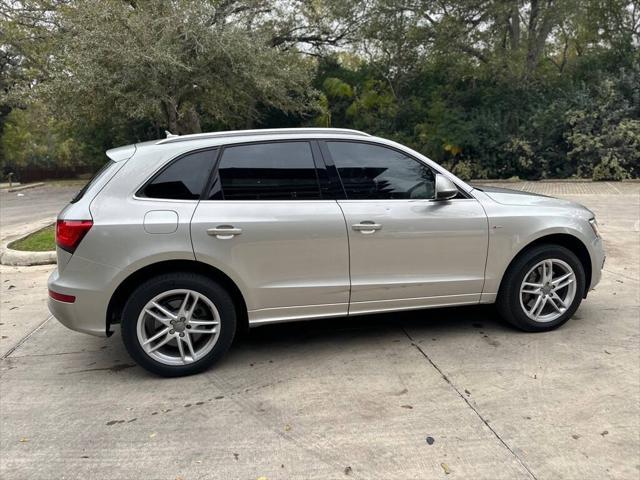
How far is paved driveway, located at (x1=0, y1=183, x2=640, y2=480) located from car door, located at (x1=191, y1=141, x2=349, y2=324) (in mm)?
548

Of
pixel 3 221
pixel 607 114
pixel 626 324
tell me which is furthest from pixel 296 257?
pixel 607 114

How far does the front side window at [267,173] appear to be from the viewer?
12.1 feet

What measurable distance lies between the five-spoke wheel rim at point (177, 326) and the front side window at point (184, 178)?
0.70 m

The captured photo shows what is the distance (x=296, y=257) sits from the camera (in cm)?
372

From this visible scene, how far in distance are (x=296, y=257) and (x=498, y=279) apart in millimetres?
1723

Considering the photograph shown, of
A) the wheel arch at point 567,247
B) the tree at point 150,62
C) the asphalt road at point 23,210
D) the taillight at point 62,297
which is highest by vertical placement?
the tree at point 150,62

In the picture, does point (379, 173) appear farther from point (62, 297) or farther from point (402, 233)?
point (62, 297)

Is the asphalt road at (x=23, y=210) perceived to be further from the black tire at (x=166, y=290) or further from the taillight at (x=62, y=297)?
the black tire at (x=166, y=290)

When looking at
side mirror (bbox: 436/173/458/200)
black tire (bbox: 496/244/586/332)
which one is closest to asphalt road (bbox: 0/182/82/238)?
side mirror (bbox: 436/173/458/200)

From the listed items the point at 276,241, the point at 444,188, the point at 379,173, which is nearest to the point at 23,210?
the point at 276,241

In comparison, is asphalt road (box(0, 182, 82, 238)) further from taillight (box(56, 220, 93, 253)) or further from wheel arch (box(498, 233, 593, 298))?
wheel arch (box(498, 233, 593, 298))

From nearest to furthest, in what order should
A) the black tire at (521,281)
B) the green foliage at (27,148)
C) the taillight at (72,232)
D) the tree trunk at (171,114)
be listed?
1. the taillight at (72,232)
2. the black tire at (521,281)
3. the tree trunk at (171,114)
4. the green foliage at (27,148)

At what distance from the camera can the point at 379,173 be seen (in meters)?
3.98

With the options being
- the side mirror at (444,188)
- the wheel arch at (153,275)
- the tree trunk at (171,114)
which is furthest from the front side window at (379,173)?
the tree trunk at (171,114)
